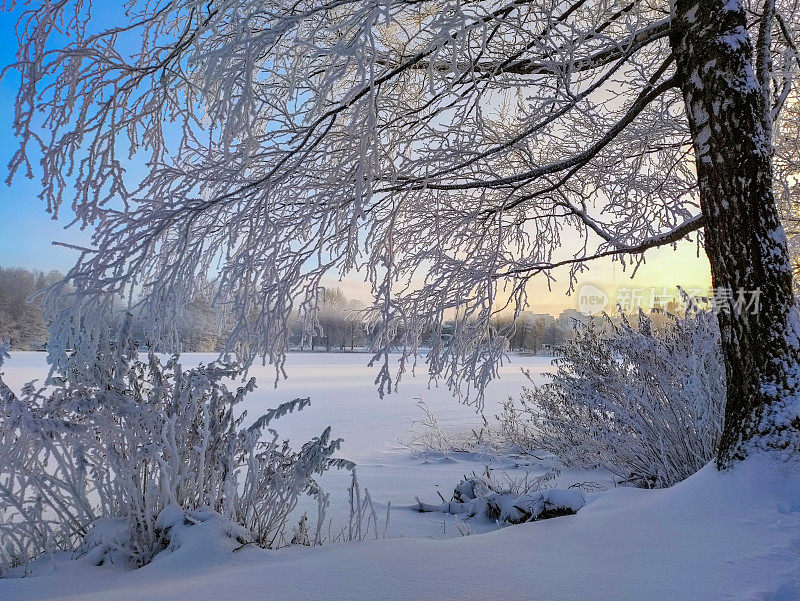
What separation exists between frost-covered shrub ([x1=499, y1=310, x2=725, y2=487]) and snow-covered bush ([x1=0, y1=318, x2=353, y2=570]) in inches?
92.8

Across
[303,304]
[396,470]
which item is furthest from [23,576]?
[396,470]

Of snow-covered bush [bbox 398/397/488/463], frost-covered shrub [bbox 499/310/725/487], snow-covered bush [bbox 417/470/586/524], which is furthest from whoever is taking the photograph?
snow-covered bush [bbox 398/397/488/463]

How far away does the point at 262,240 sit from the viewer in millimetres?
3002

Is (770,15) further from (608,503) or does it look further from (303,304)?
Result: (303,304)

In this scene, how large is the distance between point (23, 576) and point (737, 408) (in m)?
3.52

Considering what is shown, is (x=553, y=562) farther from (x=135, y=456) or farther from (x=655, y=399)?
(x=655, y=399)

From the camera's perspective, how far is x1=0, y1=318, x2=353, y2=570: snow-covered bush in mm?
2443

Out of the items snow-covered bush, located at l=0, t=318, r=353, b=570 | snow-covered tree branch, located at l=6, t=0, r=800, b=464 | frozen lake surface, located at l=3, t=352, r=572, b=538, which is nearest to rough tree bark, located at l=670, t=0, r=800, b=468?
snow-covered tree branch, located at l=6, t=0, r=800, b=464

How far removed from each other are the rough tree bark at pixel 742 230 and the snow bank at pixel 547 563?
0.38 metres

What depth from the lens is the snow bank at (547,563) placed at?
5.24ft

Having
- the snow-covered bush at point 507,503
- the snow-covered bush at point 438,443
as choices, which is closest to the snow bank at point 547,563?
the snow-covered bush at point 507,503

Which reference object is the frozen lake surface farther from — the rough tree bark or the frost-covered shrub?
the rough tree bark

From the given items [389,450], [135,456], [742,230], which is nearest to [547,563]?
[135,456]

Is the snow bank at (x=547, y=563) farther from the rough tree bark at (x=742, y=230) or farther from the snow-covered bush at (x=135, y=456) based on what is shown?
the rough tree bark at (x=742, y=230)
